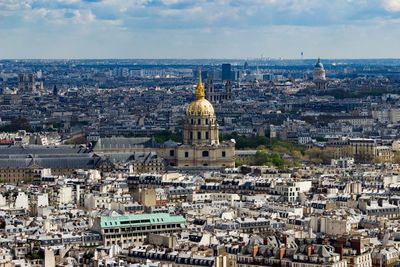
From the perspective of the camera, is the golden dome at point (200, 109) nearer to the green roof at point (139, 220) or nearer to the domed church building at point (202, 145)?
the domed church building at point (202, 145)

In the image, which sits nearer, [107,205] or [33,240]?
[33,240]

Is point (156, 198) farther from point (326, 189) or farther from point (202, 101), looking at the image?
point (202, 101)

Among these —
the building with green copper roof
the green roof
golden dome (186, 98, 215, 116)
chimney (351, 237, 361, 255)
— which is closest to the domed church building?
golden dome (186, 98, 215, 116)

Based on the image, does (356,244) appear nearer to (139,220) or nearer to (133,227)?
(133,227)

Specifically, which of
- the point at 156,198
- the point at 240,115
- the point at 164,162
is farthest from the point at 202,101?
the point at 240,115

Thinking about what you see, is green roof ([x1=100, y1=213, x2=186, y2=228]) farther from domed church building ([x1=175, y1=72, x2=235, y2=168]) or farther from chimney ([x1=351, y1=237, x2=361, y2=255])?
domed church building ([x1=175, y1=72, x2=235, y2=168])

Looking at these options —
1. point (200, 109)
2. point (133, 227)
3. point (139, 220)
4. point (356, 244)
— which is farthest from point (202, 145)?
point (356, 244)
